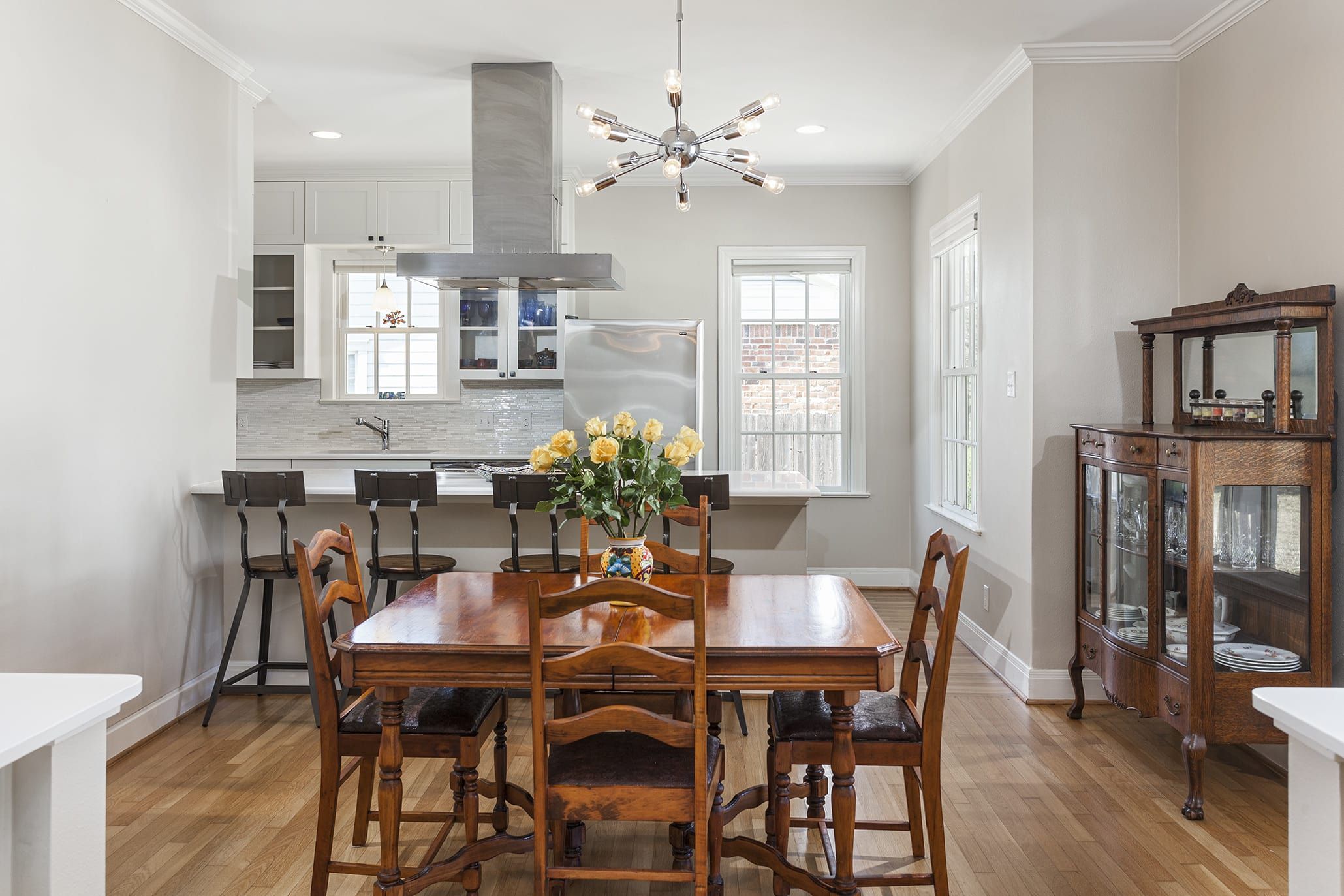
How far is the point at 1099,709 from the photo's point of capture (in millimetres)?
3893

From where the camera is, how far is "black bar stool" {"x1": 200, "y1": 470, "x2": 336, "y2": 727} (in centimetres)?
371

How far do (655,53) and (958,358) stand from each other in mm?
2425

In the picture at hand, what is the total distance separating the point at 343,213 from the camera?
608cm

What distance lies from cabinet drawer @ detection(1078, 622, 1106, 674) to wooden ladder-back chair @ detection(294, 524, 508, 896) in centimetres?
236

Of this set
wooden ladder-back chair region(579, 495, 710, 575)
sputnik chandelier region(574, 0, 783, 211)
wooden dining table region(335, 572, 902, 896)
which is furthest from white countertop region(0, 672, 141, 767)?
sputnik chandelier region(574, 0, 783, 211)

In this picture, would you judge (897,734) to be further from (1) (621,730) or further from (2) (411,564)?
(2) (411,564)

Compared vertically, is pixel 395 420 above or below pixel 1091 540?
above

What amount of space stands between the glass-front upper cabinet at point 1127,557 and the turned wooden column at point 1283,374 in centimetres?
45

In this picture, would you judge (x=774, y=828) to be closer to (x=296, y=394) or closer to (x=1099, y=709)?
(x=1099, y=709)

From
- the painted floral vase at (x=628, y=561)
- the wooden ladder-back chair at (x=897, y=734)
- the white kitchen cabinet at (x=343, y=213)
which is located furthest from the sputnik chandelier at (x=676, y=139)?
the white kitchen cabinet at (x=343, y=213)

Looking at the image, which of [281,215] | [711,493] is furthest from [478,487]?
[281,215]

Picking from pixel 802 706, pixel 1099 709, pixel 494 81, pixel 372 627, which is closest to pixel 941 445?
pixel 1099 709

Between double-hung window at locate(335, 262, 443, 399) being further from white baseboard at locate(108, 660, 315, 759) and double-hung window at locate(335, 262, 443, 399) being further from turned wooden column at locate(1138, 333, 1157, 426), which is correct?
turned wooden column at locate(1138, 333, 1157, 426)

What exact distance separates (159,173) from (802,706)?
3145 mm
